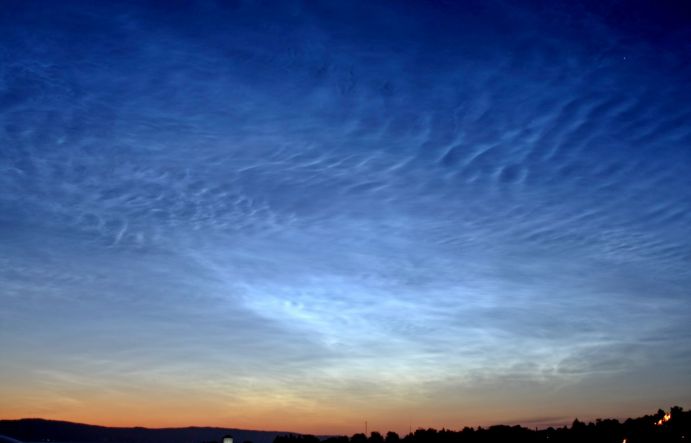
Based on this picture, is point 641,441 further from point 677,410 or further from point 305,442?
point 305,442

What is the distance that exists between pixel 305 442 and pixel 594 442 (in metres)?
66.1

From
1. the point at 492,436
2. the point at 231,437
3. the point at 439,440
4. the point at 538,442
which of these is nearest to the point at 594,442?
the point at 538,442

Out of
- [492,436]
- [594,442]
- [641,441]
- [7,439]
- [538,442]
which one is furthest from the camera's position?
[492,436]

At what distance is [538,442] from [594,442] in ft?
45.3

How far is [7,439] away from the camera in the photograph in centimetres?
2819

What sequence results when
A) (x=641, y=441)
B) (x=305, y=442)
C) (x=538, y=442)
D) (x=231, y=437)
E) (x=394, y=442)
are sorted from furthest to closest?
1. (x=394, y=442)
2. (x=305, y=442)
3. (x=538, y=442)
4. (x=641, y=441)
5. (x=231, y=437)

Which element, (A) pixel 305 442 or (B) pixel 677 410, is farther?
(A) pixel 305 442

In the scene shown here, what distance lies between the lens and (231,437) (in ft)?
149

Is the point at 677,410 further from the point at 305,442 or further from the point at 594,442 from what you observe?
the point at 305,442

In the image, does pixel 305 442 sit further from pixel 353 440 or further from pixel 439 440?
pixel 439 440

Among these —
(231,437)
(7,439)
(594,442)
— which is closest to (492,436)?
(594,442)

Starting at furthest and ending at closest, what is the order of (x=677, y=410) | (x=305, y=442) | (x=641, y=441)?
(x=305, y=442) → (x=677, y=410) → (x=641, y=441)

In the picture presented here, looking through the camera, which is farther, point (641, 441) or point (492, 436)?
point (492, 436)

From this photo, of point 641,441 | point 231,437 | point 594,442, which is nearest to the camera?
point 231,437
